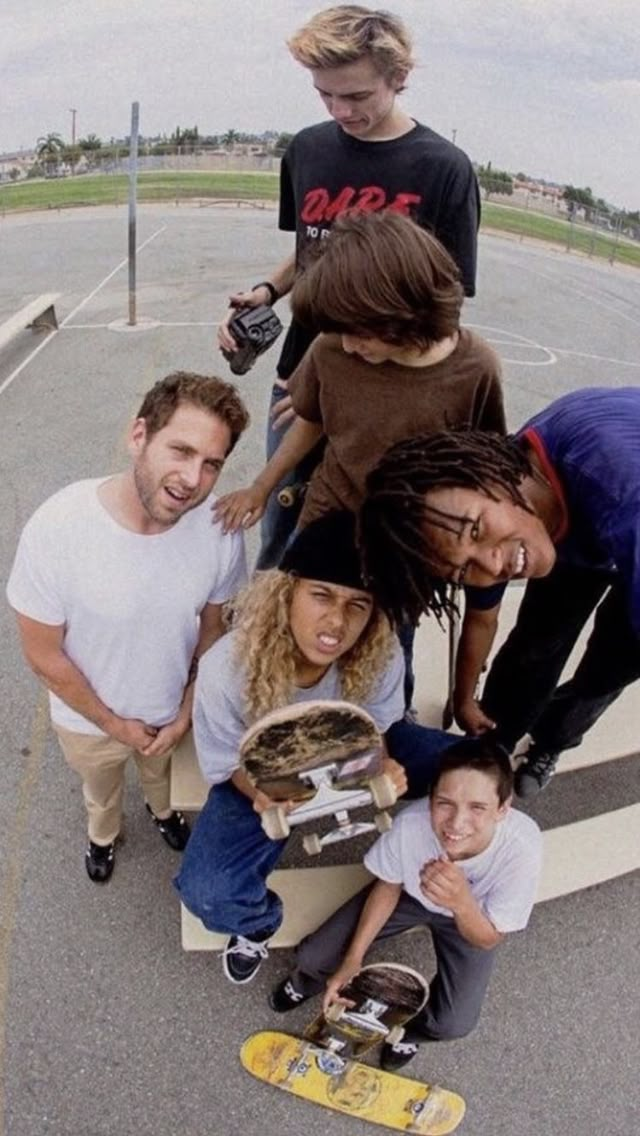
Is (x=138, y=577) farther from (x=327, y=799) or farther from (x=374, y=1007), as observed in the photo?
(x=374, y=1007)

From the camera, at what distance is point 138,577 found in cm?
196

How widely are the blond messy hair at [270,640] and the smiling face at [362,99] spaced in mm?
1286

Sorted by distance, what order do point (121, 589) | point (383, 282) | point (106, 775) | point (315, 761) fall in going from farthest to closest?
1. point (106, 775)
2. point (121, 589)
3. point (315, 761)
4. point (383, 282)

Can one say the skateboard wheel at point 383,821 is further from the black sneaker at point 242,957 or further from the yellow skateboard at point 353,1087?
the yellow skateboard at point 353,1087

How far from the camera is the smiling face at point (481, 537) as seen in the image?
1.60 m

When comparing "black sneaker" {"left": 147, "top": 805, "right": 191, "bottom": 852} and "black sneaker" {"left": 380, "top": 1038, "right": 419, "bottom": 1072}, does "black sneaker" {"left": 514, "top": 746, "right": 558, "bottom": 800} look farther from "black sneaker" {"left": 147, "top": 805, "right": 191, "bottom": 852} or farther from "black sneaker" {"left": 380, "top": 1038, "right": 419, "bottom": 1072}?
"black sneaker" {"left": 147, "top": 805, "right": 191, "bottom": 852}

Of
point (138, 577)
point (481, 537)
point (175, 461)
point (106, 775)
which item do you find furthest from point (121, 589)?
point (481, 537)

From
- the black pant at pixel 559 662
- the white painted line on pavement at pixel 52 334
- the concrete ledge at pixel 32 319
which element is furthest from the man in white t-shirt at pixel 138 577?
the concrete ledge at pixel 32 319

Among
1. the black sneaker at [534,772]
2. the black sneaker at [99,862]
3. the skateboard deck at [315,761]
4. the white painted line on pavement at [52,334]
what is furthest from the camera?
the white painted line on pavement at [52,334]

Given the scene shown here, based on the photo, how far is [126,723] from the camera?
223 centimetres

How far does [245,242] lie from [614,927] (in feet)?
54.1

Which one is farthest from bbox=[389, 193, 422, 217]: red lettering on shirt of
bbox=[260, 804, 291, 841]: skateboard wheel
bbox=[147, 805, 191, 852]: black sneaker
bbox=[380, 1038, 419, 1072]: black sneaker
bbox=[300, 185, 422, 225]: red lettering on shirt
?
bbox=[380, 1038, 419, 1072]: black sneaker

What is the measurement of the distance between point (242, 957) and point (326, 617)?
111 centimetres

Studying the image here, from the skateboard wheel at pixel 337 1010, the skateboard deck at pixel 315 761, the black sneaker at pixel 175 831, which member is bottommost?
the black sneaker at pixel 175 831
